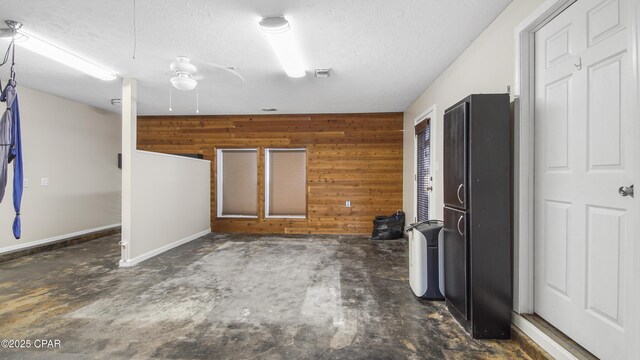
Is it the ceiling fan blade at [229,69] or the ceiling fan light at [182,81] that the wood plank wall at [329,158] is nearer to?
the ceiling fan blade at [229,69]

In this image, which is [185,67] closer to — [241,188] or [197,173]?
[197,173]

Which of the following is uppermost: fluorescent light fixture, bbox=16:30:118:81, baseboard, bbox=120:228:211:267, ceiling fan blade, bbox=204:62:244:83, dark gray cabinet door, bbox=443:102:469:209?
ceiling fan blade, bbox=204:62:244:83

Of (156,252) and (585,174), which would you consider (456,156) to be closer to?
(585,174)

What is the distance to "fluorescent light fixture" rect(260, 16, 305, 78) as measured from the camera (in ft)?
7.98

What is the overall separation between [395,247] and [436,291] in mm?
2092

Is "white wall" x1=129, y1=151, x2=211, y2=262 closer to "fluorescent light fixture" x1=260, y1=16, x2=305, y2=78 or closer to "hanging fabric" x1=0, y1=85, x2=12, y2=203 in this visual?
"hanging fabric" x1=0, y1=85, x2=12, y2=203

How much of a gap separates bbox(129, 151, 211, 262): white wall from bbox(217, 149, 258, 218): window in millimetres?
447

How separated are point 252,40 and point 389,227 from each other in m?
4.13

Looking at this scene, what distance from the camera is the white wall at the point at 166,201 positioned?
3.95 metres

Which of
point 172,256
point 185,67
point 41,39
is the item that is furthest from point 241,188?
point 41,39

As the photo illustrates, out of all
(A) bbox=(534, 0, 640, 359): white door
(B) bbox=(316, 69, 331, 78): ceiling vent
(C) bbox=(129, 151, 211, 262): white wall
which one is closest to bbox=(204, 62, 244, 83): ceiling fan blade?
(B) bbox=(316, 69, 331, 78): ceiling vent

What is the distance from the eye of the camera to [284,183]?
20.7 feet

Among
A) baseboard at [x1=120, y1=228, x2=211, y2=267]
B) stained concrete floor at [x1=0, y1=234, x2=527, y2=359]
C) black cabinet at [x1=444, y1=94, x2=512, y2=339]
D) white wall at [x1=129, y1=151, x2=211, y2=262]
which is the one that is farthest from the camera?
white wall at [x1=129, y1=151, x2=211, y2=262]

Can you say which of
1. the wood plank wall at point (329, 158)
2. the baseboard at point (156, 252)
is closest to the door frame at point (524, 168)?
the wood plank wall at point (329, 158)
